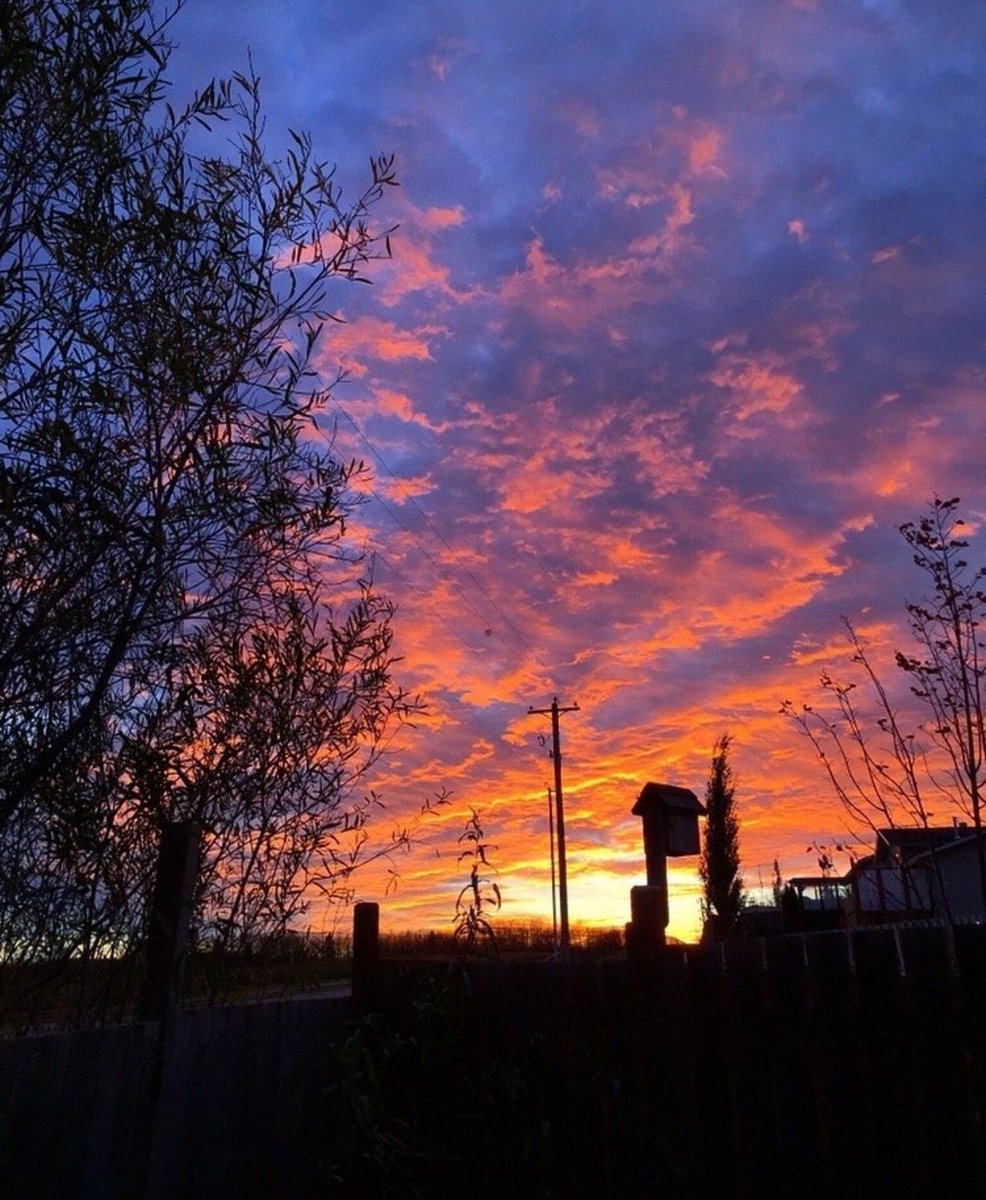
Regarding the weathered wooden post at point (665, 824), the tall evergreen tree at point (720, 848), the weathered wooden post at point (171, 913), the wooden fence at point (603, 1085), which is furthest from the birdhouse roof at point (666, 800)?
the tall evergreen tree at point (720, 848)

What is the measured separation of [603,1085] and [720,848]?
89.8 feet

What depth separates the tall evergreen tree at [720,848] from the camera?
30125mm

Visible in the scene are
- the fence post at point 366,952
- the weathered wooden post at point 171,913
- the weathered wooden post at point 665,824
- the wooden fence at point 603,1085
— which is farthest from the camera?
the weathered wooden post at point 665,824

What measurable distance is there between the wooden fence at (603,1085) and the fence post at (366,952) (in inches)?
7.1

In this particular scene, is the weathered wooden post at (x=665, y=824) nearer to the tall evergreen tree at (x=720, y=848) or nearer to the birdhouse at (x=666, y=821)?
the birdhouse at (x=666, y=821)

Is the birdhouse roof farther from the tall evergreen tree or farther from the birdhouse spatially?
the tall evergreen tree

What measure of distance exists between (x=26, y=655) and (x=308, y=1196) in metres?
2.85

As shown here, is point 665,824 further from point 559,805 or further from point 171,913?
point 559,805

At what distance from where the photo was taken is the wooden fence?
13.6 ft

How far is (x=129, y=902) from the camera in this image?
4.26 meters

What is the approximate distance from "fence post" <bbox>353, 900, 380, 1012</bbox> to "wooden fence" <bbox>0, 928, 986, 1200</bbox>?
0.59 feet

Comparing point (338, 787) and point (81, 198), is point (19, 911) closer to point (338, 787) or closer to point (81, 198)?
point (338, 787)

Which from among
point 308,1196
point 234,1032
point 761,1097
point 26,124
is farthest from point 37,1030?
point 26,124

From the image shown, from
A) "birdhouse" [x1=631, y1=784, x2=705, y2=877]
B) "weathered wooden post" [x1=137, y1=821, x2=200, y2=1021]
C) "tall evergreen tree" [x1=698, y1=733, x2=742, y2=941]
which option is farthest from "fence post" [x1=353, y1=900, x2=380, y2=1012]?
"tall evergreen tree" [x1=698, y1=733, x2=742, y2=941]
